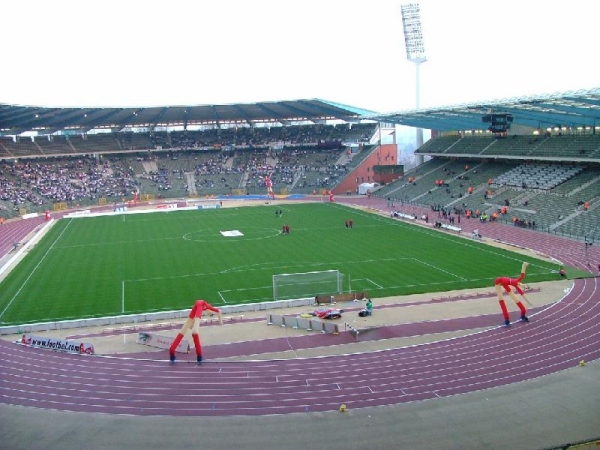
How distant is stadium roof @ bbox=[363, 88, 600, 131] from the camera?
1657 inches

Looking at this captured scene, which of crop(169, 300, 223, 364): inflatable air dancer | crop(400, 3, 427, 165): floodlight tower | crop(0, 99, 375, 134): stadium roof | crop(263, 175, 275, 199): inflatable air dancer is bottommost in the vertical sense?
crop(263, 175, 275, 199): inflatable air dancer

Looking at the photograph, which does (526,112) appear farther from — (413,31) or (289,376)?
(289,376)

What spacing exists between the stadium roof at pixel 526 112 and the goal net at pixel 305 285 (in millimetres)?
21180

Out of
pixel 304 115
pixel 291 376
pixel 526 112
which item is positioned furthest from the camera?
pixel 304 115

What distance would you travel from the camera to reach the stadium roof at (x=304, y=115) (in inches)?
1858

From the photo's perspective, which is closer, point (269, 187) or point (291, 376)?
point (291, 376)

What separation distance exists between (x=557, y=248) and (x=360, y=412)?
90.8 ft

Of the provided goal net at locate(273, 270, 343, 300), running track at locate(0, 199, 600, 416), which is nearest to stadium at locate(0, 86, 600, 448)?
running track at locate(0, 199, 600, 416)

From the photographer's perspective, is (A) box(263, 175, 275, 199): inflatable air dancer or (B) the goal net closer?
(B) the goal net

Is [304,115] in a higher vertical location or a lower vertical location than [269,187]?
higher

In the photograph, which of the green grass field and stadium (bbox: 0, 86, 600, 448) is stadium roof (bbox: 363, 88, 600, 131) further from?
the green grass field

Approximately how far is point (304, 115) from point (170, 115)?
795 inches

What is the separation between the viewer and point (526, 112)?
168ft

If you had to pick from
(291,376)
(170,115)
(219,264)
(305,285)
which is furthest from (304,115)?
(291,376)
